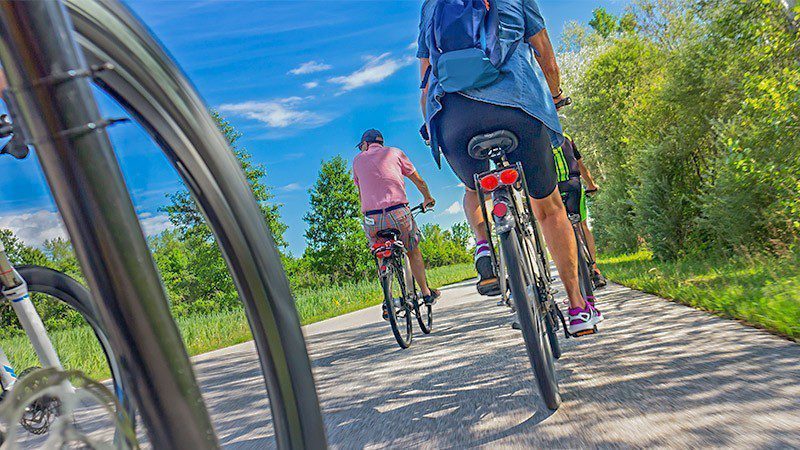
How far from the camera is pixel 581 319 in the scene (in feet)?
12.6

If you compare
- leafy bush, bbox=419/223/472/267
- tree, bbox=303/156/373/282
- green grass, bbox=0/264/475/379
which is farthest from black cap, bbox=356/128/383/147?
leafy bush, bbox=419/223/472/267

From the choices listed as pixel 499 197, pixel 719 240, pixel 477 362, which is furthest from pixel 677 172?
pixel 499 197

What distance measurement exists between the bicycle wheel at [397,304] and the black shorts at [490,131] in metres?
3.03

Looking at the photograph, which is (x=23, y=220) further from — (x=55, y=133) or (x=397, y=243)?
(x=397, y=243)

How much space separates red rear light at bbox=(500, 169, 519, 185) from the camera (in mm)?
3412

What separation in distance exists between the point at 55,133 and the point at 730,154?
1044 centimetres

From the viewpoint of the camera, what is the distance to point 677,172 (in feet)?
43.3

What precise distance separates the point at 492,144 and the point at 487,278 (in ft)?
4.04

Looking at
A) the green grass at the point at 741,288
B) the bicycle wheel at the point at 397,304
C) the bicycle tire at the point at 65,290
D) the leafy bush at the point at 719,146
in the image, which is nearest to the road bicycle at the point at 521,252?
the green grass at the point at 741,288

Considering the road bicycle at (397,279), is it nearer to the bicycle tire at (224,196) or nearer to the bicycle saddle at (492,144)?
the bicycle saddle at (492,144)

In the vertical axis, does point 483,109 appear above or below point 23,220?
above

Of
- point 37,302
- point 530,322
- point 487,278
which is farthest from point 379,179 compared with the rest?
point 37,302

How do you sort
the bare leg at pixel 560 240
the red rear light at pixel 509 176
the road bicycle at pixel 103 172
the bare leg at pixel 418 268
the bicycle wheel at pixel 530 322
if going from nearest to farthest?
1. the road bicycle at pixel 103 172
2. the bicycle wheel at pixel 530 322
3. the red rear light at pixel 509 176
4. the bare leg at pixel 560 240
5. the bare leg at pixel 418 268

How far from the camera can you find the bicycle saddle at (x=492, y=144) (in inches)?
132
